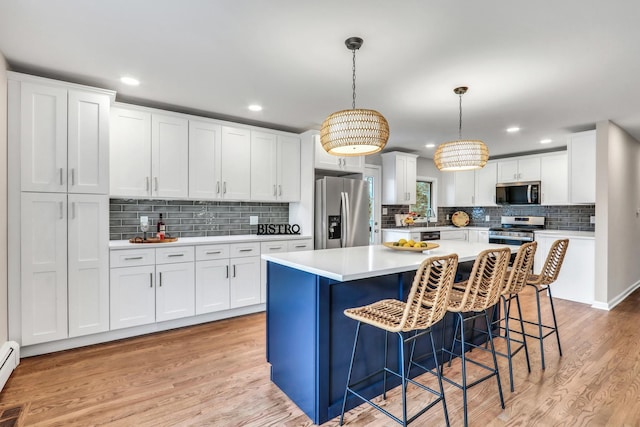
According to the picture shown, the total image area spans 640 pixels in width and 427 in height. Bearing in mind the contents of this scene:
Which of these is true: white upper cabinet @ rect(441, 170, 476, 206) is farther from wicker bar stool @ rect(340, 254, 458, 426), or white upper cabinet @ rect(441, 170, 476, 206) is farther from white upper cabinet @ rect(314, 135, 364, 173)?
wicker bar stool @ rect(340, 254, 458, 426)

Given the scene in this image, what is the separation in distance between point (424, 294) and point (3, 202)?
3034 millimetres

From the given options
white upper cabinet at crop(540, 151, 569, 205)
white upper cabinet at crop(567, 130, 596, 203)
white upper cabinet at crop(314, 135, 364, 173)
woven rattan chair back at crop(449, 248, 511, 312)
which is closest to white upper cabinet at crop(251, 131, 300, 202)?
white upper cabinet at crop(314, 135, 364, 173)

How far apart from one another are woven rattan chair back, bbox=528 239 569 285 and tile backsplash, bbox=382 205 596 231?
10.9 feet

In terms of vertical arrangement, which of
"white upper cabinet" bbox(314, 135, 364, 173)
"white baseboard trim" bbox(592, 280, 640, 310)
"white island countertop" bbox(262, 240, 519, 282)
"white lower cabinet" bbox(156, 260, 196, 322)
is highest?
"white upper cabinet" bbox(314, 135, 364, 173)

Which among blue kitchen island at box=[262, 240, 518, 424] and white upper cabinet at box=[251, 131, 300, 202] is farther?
white upper cabinet at box=[251, 131, 300, 202]

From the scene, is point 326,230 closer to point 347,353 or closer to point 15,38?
point 347,353

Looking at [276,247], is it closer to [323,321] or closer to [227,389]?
[227,389]

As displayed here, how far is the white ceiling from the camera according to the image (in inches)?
75.3

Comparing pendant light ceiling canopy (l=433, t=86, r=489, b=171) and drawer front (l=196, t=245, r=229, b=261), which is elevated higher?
pendant light ceiling canopy (l=433, t=86, r=489, b=171)

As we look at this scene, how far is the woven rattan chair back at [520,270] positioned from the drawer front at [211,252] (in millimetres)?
2645

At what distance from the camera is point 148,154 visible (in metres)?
3.48

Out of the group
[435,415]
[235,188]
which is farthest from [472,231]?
[435,415]

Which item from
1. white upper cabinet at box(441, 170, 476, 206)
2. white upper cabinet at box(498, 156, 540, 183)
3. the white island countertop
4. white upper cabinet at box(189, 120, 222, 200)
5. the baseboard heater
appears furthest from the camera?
white upper cabinet at box(441, 170, 476, 206)

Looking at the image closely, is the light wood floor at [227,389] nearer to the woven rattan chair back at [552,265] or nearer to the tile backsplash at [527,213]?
the woven rattan chair back at [552,265]
